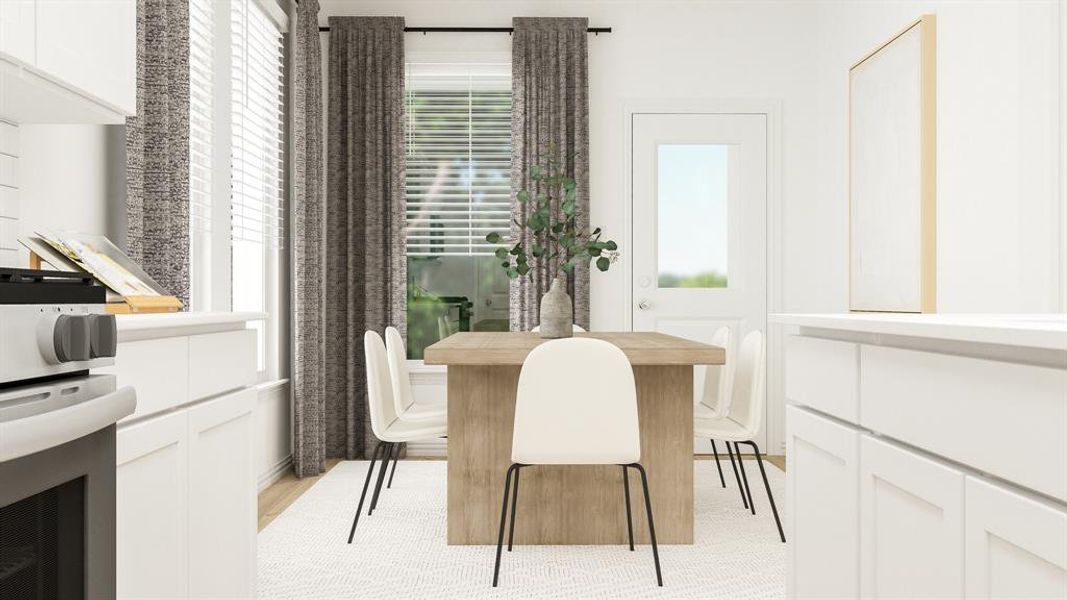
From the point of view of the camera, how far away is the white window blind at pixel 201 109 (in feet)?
8.82

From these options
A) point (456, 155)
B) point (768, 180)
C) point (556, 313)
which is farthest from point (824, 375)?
point (456, 155)

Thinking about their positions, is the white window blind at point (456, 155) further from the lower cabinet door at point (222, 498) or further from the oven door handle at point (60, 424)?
the oven door handle at point (60, 424)

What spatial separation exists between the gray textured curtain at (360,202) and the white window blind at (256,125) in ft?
1.68

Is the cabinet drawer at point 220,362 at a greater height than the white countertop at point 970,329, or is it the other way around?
the white countertop at point 970,329

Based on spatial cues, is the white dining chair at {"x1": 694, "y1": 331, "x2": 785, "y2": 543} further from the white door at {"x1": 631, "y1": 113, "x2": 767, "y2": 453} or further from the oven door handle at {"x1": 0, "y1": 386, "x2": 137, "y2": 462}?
the oven door handle at {"x1": 0, "y1": 386, "x2": 137, "y2": 462}

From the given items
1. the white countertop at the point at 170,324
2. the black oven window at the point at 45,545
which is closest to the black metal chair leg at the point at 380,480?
the white countertop at the point at 170,324

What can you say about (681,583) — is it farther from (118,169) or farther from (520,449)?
(118,169)

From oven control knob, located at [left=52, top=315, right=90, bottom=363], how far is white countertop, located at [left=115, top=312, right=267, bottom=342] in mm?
194

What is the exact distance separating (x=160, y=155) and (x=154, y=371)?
3.74 ft

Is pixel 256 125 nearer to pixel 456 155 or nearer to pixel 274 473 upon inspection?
pixel 456 155

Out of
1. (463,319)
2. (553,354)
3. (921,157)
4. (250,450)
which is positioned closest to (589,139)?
(463,319)

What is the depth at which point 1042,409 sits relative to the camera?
781 millimetres

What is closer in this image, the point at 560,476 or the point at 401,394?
the point at 560,476

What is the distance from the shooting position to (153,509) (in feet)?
4.35
